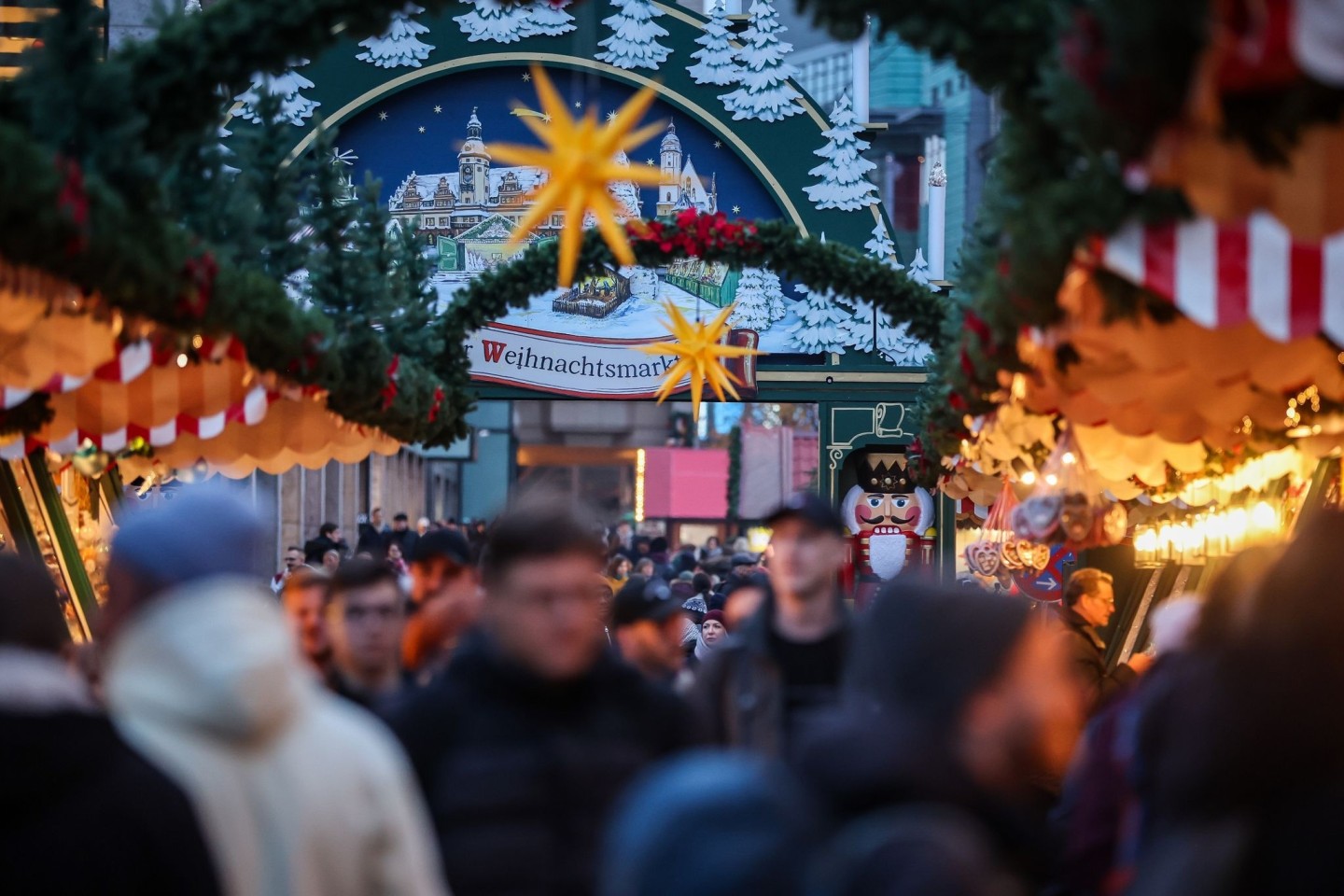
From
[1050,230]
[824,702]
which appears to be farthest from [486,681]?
[1050,230]

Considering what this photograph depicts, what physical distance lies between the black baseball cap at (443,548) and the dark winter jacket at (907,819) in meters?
3.71

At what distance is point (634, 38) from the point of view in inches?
893

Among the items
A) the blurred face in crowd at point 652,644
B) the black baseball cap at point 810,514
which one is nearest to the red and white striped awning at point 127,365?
the blurred face in crowd at point 652,644

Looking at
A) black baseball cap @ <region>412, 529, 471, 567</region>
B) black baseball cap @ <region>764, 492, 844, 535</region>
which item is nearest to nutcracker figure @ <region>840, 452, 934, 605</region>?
black baseball cap @ <region>412, 529, 471, 567</region>

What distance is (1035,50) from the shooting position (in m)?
5.71

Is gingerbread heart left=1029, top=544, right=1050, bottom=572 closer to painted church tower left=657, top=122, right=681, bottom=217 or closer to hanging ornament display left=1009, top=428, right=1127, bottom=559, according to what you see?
hanging ornament display left=1009, top=428, right=1127, bottom=559

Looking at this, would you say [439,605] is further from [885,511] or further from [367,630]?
[885,511]

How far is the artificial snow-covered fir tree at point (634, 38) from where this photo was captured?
2259cm

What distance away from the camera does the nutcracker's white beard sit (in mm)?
22281

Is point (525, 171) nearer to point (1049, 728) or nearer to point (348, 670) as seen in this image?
point (348, 670)

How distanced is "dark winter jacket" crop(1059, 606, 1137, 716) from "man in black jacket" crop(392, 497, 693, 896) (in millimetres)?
4211

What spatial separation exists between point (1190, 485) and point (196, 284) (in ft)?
20.9

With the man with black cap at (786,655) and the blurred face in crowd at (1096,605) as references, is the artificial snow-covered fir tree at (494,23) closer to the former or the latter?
the blurred face in crowd at (1096,605)

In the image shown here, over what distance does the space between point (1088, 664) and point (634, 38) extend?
15931 millimetres
